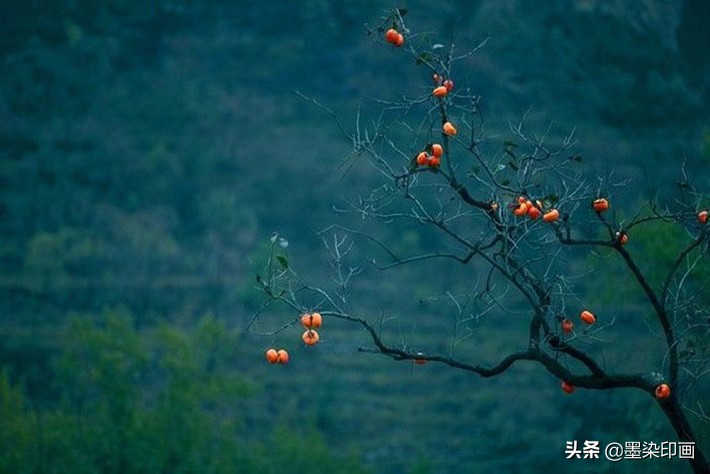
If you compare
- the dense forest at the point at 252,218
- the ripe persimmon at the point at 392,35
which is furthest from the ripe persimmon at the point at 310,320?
the dense forest at the point at 252,218

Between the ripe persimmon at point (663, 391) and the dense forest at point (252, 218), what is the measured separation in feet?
15.1

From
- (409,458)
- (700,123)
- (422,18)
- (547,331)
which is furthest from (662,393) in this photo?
(422,18)

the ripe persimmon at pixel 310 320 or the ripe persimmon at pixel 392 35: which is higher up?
the ripe persimmon at pixel 392 35

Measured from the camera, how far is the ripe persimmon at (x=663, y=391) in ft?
11.3

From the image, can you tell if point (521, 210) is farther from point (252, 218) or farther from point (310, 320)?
point (252, 218)

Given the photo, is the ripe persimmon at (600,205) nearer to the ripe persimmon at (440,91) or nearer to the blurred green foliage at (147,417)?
the ripe persimmon at (440,91)

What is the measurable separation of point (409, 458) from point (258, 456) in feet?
3.81

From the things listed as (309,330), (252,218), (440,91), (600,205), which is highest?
(252,218)

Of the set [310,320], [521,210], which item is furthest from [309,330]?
[521,210]

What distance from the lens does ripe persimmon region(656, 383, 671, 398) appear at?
11.3 ft

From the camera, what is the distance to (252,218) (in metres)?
9.70

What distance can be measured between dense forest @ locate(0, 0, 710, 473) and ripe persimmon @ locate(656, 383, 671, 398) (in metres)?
4.59

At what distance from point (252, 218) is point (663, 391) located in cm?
654

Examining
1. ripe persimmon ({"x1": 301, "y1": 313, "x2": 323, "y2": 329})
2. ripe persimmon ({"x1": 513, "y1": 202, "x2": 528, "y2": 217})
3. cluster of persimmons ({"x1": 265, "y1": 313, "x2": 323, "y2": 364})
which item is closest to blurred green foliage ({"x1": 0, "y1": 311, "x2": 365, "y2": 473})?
cluster of persimmons ({"x1": 265, "y1": 313, "x2": 323, "y2": 364})
